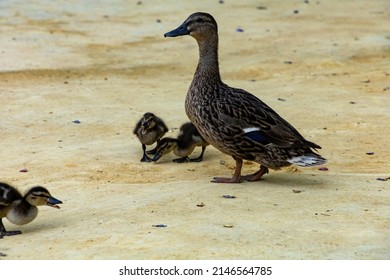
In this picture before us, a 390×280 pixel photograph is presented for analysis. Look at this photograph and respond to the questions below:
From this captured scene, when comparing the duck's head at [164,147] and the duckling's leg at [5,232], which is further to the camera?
the duck's head at [164,147]

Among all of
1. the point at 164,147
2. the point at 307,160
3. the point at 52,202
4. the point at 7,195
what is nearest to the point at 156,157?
the point at 164,147

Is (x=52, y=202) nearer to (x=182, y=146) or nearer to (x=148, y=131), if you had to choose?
(x=182, y=146)

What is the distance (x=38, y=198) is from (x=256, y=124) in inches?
89.5

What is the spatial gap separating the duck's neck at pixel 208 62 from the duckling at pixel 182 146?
→ 1040mm

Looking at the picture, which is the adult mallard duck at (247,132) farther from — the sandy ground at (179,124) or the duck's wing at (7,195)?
the duck's wing at (7,195)

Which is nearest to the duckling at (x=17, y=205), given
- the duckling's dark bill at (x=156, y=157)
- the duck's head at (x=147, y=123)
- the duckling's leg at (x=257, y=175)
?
the duckling's leg at (x=257, y=175)

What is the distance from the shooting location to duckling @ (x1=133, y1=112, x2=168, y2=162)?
10.9 m

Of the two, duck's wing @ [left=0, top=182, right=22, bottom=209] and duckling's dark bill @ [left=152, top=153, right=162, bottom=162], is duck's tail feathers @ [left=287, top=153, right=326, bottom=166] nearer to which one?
duckling's dark bill @ [left=152, top=153, right=162, bottom=162]

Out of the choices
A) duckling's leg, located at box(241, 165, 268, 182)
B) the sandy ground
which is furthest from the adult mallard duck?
the sandy ground

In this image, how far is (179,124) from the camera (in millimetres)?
12227

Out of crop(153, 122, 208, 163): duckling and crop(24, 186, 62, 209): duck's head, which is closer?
crop(24, 186, 62, 209): duck's head

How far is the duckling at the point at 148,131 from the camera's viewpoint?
1095 cm

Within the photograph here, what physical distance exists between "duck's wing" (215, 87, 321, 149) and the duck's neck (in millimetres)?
497
